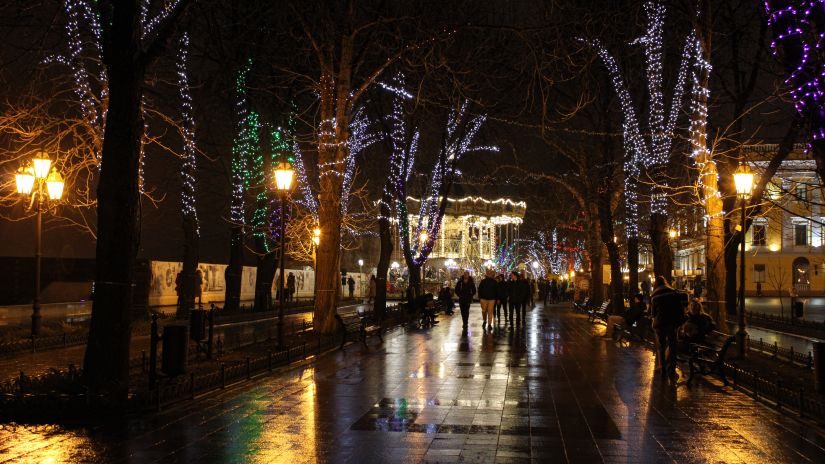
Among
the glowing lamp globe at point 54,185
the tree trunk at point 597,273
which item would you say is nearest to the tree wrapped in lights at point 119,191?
the glowing lamp globe at point 54,185

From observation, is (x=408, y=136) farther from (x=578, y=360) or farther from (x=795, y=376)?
Answer: (x=795, y=376)

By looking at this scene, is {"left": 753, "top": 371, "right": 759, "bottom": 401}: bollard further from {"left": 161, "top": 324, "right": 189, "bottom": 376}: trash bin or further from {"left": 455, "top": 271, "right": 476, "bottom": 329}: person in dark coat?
{"left": 455, "top": 271, "right": 476, "bottom": 329}: person in dark coat

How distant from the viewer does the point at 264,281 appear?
37.3 metres

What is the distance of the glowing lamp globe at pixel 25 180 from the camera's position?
18.7 metres

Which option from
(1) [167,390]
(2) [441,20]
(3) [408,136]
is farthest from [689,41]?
(1) [167,390]

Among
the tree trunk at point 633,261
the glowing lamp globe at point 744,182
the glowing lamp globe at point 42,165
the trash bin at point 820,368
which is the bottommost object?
the trash bin at point 820,368

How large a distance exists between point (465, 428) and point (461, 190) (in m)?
49.7

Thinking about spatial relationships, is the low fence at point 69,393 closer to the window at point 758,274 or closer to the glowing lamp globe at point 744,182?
the glowing lamp globe at point 744,182

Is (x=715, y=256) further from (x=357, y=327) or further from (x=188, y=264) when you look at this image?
(x=188, y=264)

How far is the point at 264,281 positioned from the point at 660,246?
1964cm

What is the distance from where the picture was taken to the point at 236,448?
309 inches

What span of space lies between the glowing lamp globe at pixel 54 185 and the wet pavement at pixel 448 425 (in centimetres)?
789

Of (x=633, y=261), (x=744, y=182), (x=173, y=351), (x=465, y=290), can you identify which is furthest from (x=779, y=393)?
(x=633, y=261)

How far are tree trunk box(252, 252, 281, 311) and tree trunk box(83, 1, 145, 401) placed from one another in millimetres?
25068
